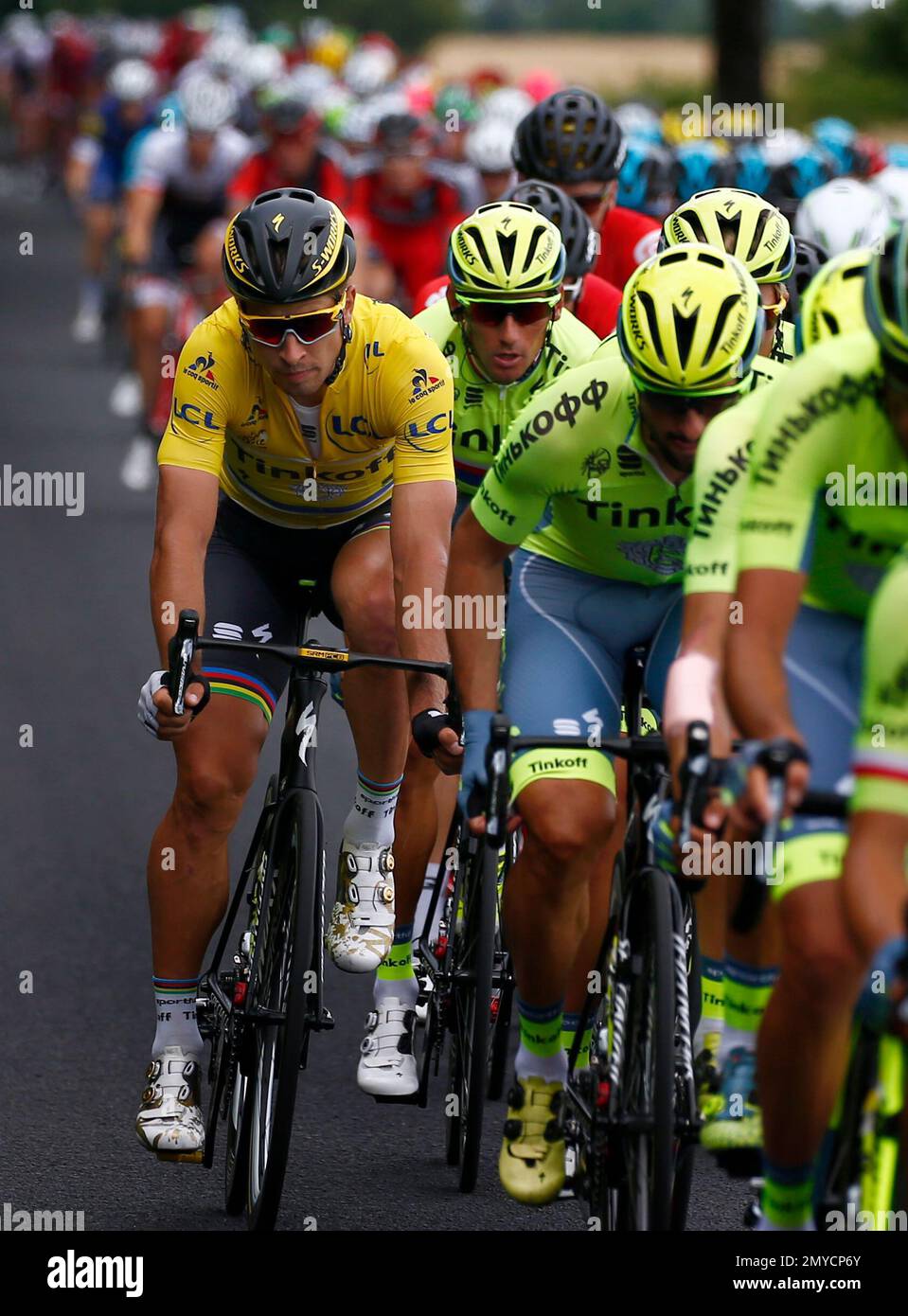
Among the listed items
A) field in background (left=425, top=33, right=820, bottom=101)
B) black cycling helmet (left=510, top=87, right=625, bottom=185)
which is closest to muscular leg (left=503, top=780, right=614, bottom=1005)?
black cycling helmet (left=510, top=87, right=625, bottom=185)

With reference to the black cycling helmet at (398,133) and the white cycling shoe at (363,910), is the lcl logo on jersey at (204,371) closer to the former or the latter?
the white cycling shoe at (363,910)

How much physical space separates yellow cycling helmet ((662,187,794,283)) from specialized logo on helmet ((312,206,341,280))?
1.36m

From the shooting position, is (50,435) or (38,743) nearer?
(38,743)

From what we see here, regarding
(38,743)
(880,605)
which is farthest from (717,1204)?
(38,743)

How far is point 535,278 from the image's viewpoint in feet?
20.4

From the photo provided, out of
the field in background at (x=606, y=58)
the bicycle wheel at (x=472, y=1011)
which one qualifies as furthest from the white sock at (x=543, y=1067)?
the field in background at (x=606, y=58)

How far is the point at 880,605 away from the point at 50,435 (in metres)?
13.5

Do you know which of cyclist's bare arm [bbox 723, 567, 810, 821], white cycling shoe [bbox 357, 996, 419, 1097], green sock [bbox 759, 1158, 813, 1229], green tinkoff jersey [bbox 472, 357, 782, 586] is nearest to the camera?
cyclist's bare arm [bbox 723, 567, 810, 821]

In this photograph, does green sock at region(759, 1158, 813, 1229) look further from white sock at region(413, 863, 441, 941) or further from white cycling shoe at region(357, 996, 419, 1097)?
white sock at region(413, 863, 441, 941)

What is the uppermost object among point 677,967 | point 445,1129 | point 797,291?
point 797,291

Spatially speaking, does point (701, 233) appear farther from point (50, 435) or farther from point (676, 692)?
point (50, 435)

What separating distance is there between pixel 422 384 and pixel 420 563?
449 mm

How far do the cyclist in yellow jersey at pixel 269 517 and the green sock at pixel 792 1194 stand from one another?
1.62 metres

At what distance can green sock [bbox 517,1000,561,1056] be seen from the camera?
5.11 metres
